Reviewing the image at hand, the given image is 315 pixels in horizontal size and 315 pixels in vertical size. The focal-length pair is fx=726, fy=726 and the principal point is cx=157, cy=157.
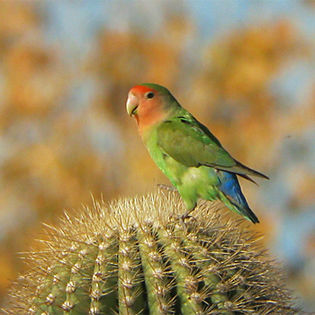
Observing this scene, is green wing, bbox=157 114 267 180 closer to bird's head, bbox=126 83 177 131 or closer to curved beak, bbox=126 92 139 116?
bird's head, bbox=126 83 177 131

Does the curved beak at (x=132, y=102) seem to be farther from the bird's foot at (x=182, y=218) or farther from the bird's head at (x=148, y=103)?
the bird's foot at (x=182, y=218)

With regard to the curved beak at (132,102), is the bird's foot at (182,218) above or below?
below

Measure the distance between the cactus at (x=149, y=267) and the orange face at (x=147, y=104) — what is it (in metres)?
0.84

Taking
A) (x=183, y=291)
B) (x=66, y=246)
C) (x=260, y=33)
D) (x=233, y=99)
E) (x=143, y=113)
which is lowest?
(x=183, y=291)

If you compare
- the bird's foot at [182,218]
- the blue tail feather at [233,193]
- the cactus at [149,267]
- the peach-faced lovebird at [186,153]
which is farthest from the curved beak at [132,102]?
the bird's foot at [182,218]

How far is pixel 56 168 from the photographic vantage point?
14164mm

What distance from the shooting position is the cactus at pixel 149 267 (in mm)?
3277

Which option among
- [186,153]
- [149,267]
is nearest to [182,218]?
[149,267]

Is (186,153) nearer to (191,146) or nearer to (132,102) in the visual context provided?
(191,146)

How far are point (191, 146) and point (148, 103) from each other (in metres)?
0.44

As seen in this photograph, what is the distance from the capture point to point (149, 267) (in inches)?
132

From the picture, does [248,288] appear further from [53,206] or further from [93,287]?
[53,206]

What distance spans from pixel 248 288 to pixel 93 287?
0.75m

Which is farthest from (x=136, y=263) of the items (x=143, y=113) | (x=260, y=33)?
(x=260, y=33)
